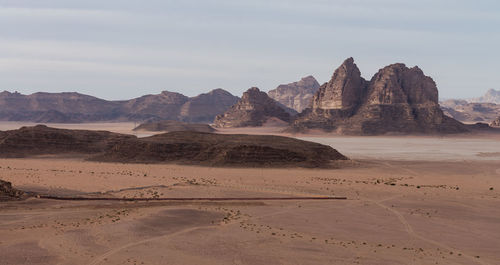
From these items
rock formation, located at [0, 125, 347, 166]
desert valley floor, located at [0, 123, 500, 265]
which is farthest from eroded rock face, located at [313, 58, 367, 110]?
desert valley floor, located at [0, 123, 500, 265]

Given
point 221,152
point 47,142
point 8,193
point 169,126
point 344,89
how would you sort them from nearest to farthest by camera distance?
point 8,193
point 221,152
point 47,142
point 344,89
point 169,126

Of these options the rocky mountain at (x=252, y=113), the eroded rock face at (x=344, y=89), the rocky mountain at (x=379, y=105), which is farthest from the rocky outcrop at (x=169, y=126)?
the eroded rock face at (x=344, y=89)

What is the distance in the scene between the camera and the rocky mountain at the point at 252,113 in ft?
573

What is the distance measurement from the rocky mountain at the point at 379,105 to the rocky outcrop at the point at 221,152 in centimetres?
7981

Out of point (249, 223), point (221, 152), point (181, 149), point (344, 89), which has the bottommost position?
point (249, 223)

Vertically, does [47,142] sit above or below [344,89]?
below

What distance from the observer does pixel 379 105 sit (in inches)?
5541

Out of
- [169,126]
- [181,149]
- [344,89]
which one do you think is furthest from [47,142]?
[169,126]

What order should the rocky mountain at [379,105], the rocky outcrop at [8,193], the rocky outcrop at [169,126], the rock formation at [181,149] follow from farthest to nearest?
the rocky outcrop at [169,126] < the rocky mountain at [379,105] < the rock formation at [181,149] < the rocky outcrop at [8,193]

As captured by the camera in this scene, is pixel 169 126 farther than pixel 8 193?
Yes

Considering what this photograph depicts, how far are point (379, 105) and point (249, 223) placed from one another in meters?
125

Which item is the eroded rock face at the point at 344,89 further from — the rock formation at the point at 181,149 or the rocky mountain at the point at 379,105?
the rock formation at the point at 181,149

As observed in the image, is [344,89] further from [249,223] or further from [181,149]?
[249,223]

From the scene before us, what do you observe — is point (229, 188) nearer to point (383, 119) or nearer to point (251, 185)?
point (251, 185)
